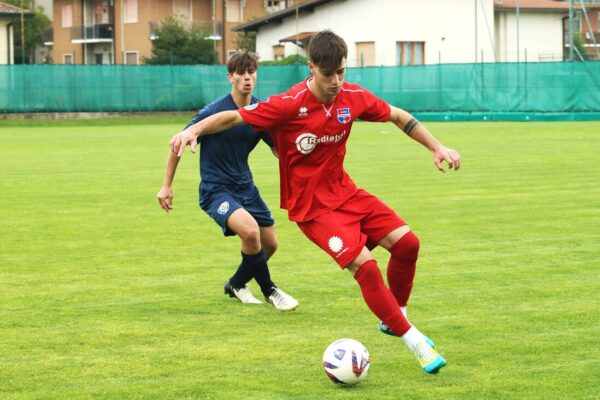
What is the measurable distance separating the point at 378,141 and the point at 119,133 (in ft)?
35.0

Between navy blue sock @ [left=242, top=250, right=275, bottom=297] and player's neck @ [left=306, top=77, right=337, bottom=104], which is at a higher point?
player's neck @ [left=306, top=77, right=337, bottom=104]

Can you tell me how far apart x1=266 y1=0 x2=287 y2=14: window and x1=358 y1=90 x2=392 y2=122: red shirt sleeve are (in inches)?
2873

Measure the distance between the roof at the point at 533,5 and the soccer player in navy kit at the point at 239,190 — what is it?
56.3m

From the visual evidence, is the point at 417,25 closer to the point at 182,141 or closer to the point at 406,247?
the point at 406,247

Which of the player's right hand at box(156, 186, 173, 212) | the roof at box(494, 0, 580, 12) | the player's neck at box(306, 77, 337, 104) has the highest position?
the roof at box(494, 0, 580, 12)

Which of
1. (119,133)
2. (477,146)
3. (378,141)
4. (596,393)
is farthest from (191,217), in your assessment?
(119,133)

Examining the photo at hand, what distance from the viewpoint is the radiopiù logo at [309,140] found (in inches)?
280

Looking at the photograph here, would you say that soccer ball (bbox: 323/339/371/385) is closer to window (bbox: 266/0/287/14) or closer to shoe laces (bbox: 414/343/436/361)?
shoe laces (bbox: 414/343/436/361)

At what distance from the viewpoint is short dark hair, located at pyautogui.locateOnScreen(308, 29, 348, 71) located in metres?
6.73

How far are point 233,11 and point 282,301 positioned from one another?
70.2 m

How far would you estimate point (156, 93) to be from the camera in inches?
1969

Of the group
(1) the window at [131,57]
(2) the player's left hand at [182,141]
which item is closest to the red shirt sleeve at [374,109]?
(2) the player's left hand at [182,141]

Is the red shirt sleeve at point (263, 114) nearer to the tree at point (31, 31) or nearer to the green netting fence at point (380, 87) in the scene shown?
the green netting fence at point (380, 87)

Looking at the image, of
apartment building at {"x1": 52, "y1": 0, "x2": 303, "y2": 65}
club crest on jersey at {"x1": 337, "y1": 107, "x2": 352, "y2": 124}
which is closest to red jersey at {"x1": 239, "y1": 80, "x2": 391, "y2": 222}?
club crest on jersey at {"x1": 337, "y1": 107, "x2": 352, "y2": 124}
